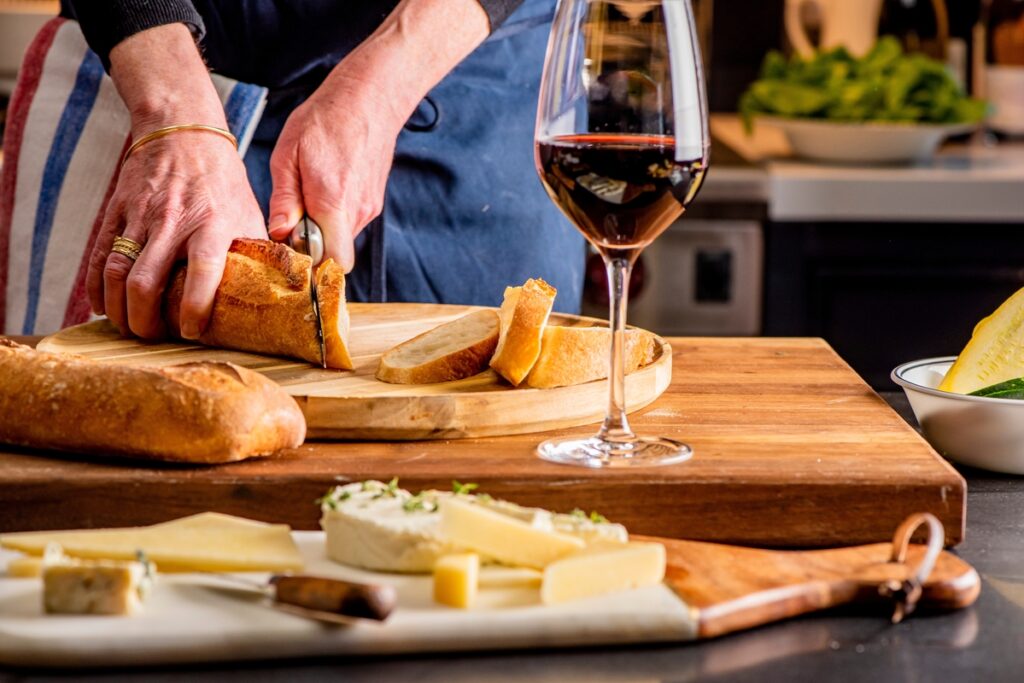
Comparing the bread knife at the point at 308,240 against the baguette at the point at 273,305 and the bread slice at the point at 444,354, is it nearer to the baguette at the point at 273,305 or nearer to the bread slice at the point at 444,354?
the baguette at the point at 273,305

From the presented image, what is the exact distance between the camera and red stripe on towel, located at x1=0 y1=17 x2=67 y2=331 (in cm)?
208

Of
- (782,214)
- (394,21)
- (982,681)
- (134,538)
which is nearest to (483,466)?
(134,538)

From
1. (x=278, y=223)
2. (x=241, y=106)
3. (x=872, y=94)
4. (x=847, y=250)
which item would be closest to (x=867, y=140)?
(x=872, y=94)

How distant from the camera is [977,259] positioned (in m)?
2.79

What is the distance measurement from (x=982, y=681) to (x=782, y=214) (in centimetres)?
206

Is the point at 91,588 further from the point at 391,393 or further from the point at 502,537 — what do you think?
the point at 391,393

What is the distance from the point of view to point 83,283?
1.96 m

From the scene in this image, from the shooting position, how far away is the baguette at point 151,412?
100 centimetres

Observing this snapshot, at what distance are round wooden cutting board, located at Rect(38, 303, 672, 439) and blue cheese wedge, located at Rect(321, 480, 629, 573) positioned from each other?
0.24m

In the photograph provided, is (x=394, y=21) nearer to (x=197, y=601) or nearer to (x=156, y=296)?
(x=156, y=296)

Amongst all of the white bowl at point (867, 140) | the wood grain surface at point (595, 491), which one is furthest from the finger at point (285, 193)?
the white bowl at point (867, 140)

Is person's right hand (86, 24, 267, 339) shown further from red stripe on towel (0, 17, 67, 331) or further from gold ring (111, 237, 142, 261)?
red stripe on towel (0, 17, 67, 331)

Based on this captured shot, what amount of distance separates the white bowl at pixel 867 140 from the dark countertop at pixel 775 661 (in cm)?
212

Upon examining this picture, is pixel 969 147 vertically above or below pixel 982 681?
above
